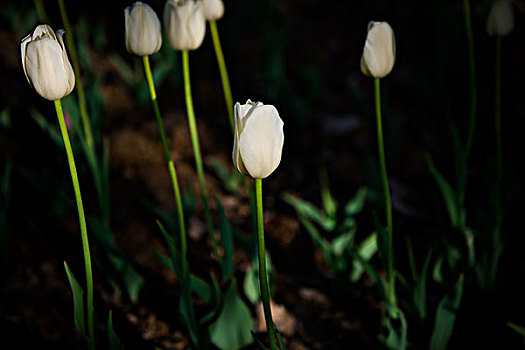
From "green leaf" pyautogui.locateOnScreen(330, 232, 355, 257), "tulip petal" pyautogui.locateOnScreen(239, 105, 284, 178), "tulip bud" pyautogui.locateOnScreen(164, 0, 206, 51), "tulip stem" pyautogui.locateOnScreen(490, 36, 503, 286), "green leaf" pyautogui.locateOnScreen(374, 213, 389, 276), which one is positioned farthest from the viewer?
"green leaf" pyautogui.locateOnScreen(330, 232, 355, 257)

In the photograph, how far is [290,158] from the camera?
7.46 ft

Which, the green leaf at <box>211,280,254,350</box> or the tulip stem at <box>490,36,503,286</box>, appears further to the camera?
the tulip stem at <box>490,36,503,286</box>

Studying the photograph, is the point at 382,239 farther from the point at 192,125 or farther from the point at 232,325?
the point at 192,125

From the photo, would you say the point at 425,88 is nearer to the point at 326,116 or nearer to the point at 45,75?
the point at 326,116

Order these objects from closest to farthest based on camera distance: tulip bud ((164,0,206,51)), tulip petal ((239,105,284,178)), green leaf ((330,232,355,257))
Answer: tulip petal ((239,105,284,178))
tulip bud ((164,0,206,51))
green leaf ((330,232,355,257))

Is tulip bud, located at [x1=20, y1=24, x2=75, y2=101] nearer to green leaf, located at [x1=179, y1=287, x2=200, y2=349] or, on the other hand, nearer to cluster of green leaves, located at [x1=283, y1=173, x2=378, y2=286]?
green leaf, located at [x1=179, y1=287, x2=200, y2=349]

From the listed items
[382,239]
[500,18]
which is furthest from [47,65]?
[500,18]

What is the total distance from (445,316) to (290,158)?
1238 mm

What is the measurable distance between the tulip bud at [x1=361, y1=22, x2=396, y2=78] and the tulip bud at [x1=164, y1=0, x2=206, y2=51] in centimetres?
38

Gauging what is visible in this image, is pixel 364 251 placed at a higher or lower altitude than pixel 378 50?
lower

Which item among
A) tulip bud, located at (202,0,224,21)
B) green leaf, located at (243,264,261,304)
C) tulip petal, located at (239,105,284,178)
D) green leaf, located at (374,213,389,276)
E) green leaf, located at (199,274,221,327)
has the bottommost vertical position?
green leaf, located at (243,264,261,304)

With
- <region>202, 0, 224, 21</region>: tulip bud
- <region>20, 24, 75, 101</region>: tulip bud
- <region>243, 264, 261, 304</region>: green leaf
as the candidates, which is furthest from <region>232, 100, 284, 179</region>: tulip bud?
<region>243, 264, 261, 304</region>: green leaf

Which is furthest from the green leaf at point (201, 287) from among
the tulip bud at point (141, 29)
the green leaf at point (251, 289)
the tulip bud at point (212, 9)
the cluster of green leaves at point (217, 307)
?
the tulip bud at point (212, 9)

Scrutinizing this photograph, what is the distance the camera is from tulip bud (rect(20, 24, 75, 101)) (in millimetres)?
776
